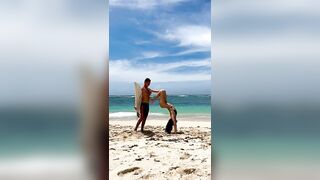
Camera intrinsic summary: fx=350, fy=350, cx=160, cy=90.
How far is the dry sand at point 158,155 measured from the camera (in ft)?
8.70

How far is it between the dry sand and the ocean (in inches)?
75.9

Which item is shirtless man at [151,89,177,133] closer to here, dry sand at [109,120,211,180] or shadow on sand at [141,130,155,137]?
dry sand at [109,120,211,180]

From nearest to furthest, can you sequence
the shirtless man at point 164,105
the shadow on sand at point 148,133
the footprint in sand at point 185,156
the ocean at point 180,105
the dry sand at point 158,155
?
the dry sand at point 158,155 < the footprint in sand at point 185,156 < the shadow on sand at point 148,133 < the shirtless man at point 164,105 < the ocean at point 180,105

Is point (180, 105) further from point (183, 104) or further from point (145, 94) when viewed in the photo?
point (145, 94)

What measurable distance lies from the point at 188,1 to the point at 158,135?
2.12 meters

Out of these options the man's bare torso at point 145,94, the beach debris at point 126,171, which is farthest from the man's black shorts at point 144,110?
the beach debris at point 126,171

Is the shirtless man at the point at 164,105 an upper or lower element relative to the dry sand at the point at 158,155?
upper

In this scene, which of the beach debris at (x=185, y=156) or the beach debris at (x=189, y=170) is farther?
the beach debris at (x=185, y=156)

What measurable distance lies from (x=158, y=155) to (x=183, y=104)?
135 inches

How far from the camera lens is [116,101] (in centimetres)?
634

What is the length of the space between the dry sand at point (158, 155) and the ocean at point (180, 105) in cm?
193

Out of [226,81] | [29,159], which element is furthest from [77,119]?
[226,81]

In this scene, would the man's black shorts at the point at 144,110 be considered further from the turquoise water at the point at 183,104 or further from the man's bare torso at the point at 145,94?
the turquoise water at the point at 183,104

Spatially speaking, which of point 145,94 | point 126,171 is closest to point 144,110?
point 145,94
